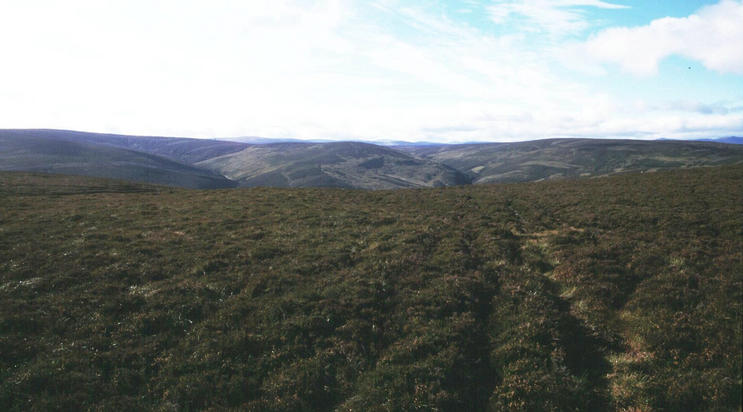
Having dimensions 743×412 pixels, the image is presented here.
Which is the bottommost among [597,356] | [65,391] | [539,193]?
[65,391]

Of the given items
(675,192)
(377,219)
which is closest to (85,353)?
(377,219)

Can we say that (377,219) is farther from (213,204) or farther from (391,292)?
(213,204)

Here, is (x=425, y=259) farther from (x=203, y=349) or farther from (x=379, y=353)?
(x=203, y=349)

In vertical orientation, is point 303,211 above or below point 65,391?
above

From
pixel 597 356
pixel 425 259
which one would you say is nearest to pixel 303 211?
pixel 425 259

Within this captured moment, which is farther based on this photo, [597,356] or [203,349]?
[203,349]

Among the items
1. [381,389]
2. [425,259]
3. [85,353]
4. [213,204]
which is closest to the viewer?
[381,389]

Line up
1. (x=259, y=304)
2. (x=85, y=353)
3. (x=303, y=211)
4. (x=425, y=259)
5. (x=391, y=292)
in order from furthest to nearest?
(x=303, y=211), (x=425, y=259), (x=391, y=292), (x=259, y=304), (x=85, y=353)
